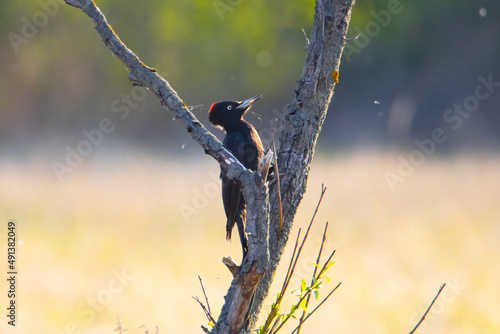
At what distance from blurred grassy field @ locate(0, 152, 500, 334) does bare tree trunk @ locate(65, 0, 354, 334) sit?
2.92 metres

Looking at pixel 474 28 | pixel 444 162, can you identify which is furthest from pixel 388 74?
pixel 444 162

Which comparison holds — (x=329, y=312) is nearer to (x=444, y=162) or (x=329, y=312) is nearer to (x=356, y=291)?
(x=356, y=291)

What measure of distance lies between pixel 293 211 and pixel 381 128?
15.1 m

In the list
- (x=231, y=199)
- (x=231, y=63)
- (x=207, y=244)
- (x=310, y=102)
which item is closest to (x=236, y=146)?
(x=231, y=199)

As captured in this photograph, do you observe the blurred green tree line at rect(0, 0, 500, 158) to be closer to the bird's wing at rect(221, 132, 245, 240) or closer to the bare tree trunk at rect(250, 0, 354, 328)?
the bird's wing at rect(221, 132, 245, 240)

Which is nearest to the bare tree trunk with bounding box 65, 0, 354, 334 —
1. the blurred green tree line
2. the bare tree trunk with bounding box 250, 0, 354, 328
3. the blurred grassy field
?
the bare tree trunk with bounding box 250, 0, 354, 328

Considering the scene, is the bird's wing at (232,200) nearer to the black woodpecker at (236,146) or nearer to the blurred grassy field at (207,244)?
the black woodpecker at (236,146)

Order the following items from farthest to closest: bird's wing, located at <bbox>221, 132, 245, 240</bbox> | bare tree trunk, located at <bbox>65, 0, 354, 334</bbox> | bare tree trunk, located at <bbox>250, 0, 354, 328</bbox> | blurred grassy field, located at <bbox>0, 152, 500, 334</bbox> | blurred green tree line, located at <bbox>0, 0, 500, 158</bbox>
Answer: blurred green tree line, located at <bbox>0, 0, 500, 158</bbox> < blurred grassy field, located at <bbox>0, 152, 500, 334</bbox> < bird's wing, located at <bbox>221, 132, 245, 240</bbox> < bare tree trunk, located at <bbox>250, 0, 354, 328</bbox> < bare tree trunk, located at <bbox>65, 0, 354, 334</bbox>

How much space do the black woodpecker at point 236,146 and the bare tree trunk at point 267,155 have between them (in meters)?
1.72

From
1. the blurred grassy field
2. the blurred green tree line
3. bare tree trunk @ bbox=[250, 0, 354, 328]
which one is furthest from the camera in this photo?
the blurred green tree line

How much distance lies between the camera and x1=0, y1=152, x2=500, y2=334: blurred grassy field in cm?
562

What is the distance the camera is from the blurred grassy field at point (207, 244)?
562 cm

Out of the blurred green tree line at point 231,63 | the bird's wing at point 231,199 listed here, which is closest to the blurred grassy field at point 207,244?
the bird's wing at point 231,199

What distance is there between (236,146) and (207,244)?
353cm
